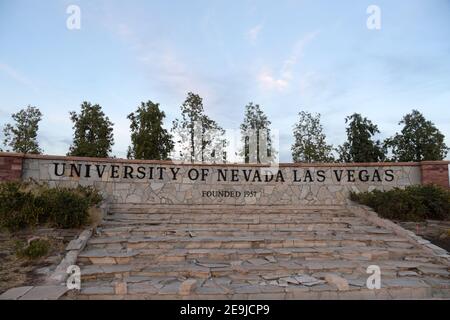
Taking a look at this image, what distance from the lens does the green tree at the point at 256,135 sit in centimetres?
2147

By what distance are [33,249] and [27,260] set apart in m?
0.21

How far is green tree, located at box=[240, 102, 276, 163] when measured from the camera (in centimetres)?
2147

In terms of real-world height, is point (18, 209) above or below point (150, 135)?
below

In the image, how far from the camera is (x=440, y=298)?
4.87m

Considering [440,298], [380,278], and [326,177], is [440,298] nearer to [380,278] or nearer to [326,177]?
[380,278]

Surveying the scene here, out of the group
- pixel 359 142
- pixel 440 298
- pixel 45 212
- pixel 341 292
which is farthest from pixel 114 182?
pixel 359 142

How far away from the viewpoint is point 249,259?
20.8ft

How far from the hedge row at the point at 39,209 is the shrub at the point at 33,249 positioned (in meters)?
1.15

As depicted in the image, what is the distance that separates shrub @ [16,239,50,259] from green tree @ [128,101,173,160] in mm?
12787

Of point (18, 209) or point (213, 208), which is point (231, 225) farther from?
point (18, 209)

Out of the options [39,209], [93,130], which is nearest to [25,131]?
[93,130]

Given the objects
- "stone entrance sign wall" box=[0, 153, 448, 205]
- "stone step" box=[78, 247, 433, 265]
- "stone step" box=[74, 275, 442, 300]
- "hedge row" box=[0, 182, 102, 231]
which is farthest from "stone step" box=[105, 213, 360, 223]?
"stone step" box=[74, 275, 442, 300]

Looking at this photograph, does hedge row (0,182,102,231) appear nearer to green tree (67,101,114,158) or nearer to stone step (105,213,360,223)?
stone step (105,213,360,223)

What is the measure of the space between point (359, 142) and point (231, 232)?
44.9ft
